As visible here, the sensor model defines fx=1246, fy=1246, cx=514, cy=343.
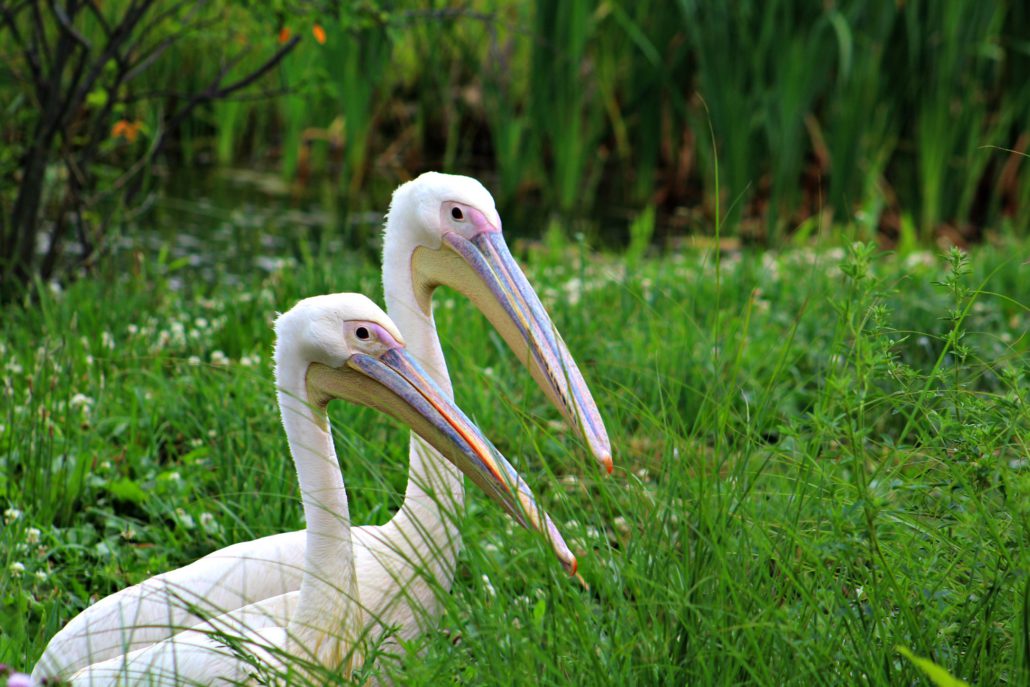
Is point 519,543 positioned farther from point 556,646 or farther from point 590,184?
point 590,184

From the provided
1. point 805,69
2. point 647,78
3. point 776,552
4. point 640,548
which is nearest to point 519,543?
point 640,548

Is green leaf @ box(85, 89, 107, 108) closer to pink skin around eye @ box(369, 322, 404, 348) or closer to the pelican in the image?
the pelican

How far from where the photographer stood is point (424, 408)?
2.44m

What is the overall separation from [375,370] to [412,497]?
0.36 meters

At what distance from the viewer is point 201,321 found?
4.56 metres

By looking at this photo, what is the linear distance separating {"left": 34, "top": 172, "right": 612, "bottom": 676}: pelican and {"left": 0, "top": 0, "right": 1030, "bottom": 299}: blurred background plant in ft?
10.9

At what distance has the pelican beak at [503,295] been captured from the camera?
2.74 metres

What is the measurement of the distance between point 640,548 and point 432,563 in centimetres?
56

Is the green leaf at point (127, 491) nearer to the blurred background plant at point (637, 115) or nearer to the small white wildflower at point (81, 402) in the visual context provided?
the small white wildflower at point (81, 402)

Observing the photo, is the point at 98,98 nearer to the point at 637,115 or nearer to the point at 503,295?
the point at 503,295

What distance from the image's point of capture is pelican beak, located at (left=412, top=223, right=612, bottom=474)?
8.98 feet

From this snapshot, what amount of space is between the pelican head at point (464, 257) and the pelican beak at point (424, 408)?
40 cm

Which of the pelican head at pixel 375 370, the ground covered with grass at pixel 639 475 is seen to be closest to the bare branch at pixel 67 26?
the ground covered with grass at pixel 639 475

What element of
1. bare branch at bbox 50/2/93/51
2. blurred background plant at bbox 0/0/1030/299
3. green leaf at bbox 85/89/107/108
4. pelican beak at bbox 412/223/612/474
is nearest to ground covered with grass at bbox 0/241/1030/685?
pelican beak at bbox 412/223/612/474
